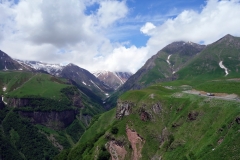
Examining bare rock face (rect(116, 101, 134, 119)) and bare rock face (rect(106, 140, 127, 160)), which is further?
bare rock face (rect(116, 101, 134, 119))

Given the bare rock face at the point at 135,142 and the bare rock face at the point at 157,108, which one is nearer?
the bare rock face at the point at 135,142

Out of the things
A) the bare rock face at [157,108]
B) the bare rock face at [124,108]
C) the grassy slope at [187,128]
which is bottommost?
the grassy slope at [187,128]

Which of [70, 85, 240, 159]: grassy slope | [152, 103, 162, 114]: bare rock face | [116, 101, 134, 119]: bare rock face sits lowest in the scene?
[70, 85, 240, 159]: grassy slope

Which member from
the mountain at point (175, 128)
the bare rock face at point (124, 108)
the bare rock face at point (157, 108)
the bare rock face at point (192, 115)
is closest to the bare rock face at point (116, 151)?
the mountain at point (175, 128)

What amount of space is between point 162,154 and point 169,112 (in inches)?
1117

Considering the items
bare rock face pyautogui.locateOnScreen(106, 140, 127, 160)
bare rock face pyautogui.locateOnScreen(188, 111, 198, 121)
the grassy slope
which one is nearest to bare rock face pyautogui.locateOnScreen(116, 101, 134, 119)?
the grassy slope

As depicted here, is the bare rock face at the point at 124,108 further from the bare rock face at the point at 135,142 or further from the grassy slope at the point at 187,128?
the bare rock face at the point at 135,142

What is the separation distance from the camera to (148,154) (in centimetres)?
11544

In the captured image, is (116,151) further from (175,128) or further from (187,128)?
(187,128)

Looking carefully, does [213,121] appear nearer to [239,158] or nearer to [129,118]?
[239,158]

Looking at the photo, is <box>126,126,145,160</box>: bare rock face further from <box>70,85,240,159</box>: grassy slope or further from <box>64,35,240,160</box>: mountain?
<box>70,85,240,159</box>: grassy slope

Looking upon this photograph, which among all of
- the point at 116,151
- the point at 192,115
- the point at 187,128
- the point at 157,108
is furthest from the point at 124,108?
the point at 187,128

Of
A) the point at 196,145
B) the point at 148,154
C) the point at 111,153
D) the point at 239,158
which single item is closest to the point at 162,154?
the point at 148,154

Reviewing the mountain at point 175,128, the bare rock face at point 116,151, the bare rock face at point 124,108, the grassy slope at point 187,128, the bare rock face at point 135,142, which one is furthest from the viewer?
the bare rock face at point 124,108
